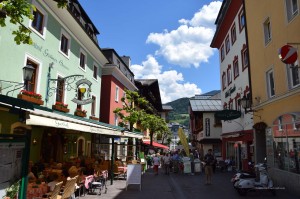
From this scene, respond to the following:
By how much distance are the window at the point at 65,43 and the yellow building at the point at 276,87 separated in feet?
38.2

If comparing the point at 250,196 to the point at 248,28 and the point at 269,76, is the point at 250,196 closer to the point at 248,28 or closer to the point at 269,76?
the point at 269,76

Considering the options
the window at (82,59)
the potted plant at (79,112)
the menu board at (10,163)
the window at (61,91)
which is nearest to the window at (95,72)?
the window at (82,59)

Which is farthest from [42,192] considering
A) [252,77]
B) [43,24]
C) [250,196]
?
[252,77]

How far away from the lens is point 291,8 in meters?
12.5

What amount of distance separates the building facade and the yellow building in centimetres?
159

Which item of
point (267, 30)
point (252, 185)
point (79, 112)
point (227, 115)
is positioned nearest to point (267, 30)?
point (267, 30)

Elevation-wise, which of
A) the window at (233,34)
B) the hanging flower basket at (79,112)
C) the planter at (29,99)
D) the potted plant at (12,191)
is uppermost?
the window at (233,34)

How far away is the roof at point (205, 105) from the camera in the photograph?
1647 inches

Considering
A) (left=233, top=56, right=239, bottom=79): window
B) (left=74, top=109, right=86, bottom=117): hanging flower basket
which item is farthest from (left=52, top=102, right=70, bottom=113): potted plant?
(left=233, top=56, right=239, bottom=79): window

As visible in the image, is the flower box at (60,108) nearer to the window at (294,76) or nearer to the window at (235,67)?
the window at (294,76)

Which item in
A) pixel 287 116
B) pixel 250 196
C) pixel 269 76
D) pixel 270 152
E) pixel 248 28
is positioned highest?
pixel 248 28

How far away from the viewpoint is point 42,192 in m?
8.53

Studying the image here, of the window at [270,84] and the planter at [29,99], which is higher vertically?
the window at [270,84]

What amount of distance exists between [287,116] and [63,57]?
12.8 metres
